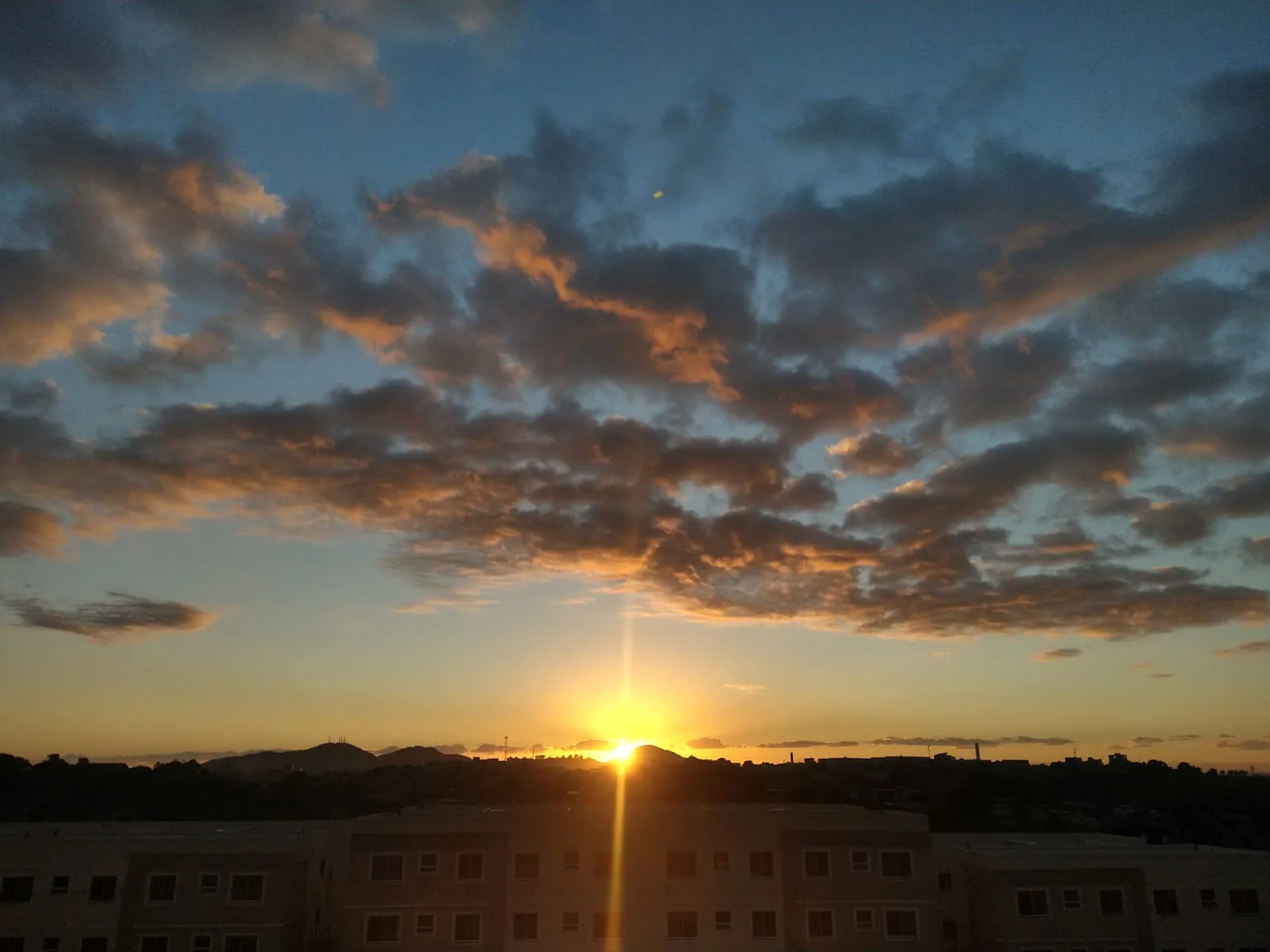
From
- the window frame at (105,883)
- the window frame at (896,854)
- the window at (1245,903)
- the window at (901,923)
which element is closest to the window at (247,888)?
the window frame at (105,883)

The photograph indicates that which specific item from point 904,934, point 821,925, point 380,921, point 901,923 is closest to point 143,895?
point 380,921

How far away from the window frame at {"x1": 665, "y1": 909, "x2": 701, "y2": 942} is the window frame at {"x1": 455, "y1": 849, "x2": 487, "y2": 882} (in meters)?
9.13

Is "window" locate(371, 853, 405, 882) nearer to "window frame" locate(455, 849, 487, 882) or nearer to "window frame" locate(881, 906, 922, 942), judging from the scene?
"window frame" locate(455, 849, 487, 882)

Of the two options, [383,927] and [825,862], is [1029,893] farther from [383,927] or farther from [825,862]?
[383,927]

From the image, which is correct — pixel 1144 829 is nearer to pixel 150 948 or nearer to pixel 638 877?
pixel 638 877

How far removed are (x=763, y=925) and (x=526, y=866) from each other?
11.8 metres

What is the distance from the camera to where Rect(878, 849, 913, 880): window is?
4503 centimetres

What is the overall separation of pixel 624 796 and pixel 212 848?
20.5 metres

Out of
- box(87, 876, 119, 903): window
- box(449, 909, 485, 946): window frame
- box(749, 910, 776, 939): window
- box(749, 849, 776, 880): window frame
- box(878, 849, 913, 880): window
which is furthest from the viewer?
box(878, 849, 913, 880): window

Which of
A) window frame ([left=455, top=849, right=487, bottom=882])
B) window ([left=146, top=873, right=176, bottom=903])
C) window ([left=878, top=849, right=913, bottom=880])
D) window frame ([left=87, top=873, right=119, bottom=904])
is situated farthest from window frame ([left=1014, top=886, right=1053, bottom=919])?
window frame ([left=87, top=873, right=119, bottom=904])

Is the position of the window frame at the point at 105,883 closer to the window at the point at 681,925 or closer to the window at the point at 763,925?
the window at the point at 681,925

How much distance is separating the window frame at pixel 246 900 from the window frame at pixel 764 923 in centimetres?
2299

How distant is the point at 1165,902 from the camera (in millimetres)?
45125

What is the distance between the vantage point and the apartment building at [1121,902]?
44375mm
